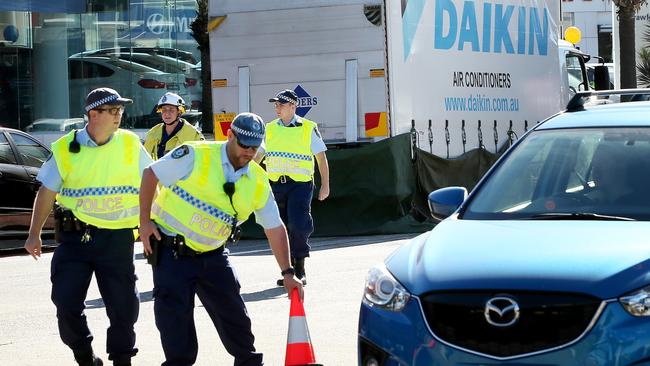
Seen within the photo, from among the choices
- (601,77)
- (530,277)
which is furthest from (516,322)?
(601,77)

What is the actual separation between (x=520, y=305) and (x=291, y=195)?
6834 millimetres

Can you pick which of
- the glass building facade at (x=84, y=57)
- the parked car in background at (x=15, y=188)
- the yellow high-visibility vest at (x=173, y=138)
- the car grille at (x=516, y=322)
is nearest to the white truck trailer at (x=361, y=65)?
the parked car in background at (x=15, y=188)

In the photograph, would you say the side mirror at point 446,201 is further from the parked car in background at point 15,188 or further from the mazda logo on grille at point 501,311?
the parked car in background at point 15,188

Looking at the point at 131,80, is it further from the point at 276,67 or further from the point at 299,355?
the point at 299,355

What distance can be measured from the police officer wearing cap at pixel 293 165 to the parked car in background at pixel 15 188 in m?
4.73

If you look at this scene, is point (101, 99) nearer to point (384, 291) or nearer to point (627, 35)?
point (384, 291)

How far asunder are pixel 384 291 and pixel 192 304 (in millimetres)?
1330

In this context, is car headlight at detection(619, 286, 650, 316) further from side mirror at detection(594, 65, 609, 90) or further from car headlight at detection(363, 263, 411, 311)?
Result: side mirror at detection(594, 65, 609, 90)

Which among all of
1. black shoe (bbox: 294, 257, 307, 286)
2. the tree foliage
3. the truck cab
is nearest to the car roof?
black shoe (bbox: 294, 257, 307, 286)

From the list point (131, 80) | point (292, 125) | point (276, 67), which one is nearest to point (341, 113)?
point (276, 67)

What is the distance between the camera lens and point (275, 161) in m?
12.0

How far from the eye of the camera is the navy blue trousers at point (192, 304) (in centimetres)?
649

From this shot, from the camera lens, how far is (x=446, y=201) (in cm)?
678

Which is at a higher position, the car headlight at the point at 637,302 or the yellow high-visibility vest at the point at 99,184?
the yellow high-visibility vest at the point at 99,184
